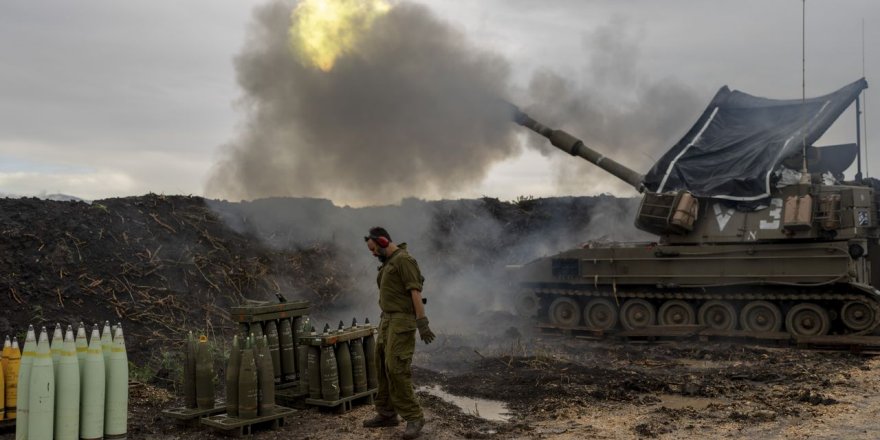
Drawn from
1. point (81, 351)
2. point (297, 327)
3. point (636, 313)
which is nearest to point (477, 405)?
point (297, 327)

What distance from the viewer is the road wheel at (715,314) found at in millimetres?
14992

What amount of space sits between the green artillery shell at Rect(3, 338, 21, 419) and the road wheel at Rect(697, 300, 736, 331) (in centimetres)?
1257

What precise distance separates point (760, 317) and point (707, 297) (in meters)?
1.06

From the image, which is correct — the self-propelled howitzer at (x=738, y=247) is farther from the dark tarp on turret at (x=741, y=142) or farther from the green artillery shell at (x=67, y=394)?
the green artillery shell at (x=67, y=394)

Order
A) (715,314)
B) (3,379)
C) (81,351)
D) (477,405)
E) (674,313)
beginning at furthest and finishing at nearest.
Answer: (674,313) → (715,314) → (477,405) → (3,379) → (81,351)

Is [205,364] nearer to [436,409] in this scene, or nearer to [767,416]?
[436,409]

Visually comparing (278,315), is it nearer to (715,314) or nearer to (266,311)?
(266,311)

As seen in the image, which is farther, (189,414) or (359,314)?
(359,314)

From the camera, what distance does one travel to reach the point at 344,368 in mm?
8445

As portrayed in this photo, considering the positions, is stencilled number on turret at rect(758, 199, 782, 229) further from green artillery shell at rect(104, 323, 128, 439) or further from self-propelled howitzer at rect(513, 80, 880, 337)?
green artillery shell at rect(104, 323, 128, 439)

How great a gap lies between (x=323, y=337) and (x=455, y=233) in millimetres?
17634

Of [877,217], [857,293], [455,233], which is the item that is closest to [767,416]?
[857,293]

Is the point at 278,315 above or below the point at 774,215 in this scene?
below

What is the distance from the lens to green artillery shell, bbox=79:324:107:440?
6.26 metres
